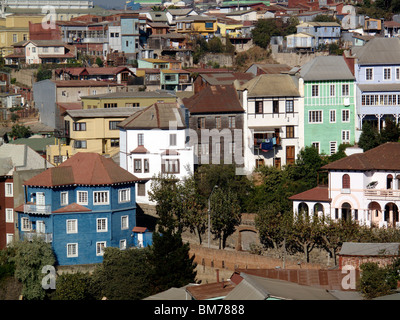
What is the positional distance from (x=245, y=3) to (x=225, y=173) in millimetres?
76513

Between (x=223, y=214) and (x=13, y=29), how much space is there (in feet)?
218

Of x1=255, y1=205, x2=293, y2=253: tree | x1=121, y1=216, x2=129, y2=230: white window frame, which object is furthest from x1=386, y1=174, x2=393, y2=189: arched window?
x1=121, y1=216, x2=129, y2=230: white window frame

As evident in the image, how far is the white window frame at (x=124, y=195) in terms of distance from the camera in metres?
59.4

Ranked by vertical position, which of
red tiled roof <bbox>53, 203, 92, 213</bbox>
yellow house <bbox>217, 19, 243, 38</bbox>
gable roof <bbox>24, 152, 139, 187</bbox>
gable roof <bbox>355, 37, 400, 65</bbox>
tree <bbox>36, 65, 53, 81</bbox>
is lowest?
red tiled roof <bbox>53, 203, 92, 213</bbox>

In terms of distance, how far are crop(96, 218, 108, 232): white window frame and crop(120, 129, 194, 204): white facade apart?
5.93m

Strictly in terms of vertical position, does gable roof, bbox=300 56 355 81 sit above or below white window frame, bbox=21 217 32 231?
above

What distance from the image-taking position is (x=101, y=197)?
5866cm

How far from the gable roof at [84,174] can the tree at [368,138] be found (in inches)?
589

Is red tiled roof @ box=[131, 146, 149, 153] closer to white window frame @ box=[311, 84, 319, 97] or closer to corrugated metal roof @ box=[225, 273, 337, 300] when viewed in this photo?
white window frame @ box=[311, 84, 319, 97]

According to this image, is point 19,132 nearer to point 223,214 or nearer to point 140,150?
point 140,150

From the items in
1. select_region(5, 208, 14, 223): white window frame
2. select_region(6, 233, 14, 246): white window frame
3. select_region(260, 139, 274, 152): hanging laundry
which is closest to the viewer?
select_region(6, 233, 14, 246): white window frame

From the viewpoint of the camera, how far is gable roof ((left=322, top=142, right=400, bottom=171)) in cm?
5756

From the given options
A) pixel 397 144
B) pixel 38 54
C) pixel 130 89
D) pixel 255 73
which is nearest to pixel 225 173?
pixel 397 144
